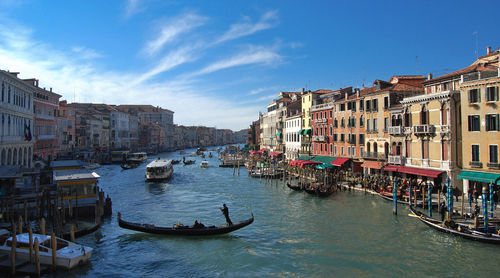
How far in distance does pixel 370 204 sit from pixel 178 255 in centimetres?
1373

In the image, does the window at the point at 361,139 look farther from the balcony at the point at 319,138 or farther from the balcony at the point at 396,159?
the balcony at the point at 319,138

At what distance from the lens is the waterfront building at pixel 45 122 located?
40625 millimetres

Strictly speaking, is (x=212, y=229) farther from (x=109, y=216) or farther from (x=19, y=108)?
(x=19, y=108)

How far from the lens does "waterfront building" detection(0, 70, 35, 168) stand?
88.6ft

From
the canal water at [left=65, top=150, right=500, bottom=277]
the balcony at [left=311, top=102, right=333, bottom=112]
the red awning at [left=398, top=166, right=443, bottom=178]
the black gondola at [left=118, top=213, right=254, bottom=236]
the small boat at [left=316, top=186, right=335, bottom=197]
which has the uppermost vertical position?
the balcony at [left=311, top=102, right=333, bottom=112]

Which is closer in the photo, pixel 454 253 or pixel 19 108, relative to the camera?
pixel 454 253

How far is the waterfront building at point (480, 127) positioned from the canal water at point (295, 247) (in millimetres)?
4407

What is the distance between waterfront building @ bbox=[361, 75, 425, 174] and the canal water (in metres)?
6.03

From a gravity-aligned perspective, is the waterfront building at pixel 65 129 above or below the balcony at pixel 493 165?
above

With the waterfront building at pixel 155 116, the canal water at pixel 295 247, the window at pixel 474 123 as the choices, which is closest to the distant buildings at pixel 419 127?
the window at pixel 474 123

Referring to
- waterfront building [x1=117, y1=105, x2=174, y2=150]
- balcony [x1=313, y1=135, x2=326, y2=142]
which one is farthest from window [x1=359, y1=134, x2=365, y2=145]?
waterfront building [x1=117, y1=105, x2=174, y2=150]

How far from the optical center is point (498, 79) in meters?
18.6

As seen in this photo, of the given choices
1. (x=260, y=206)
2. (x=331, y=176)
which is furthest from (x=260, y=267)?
(x=331, y=176)

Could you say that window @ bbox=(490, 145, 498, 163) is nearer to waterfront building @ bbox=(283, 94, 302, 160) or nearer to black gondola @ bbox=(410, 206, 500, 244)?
black gondola @ bbox=(410, 206, 500, 244)
